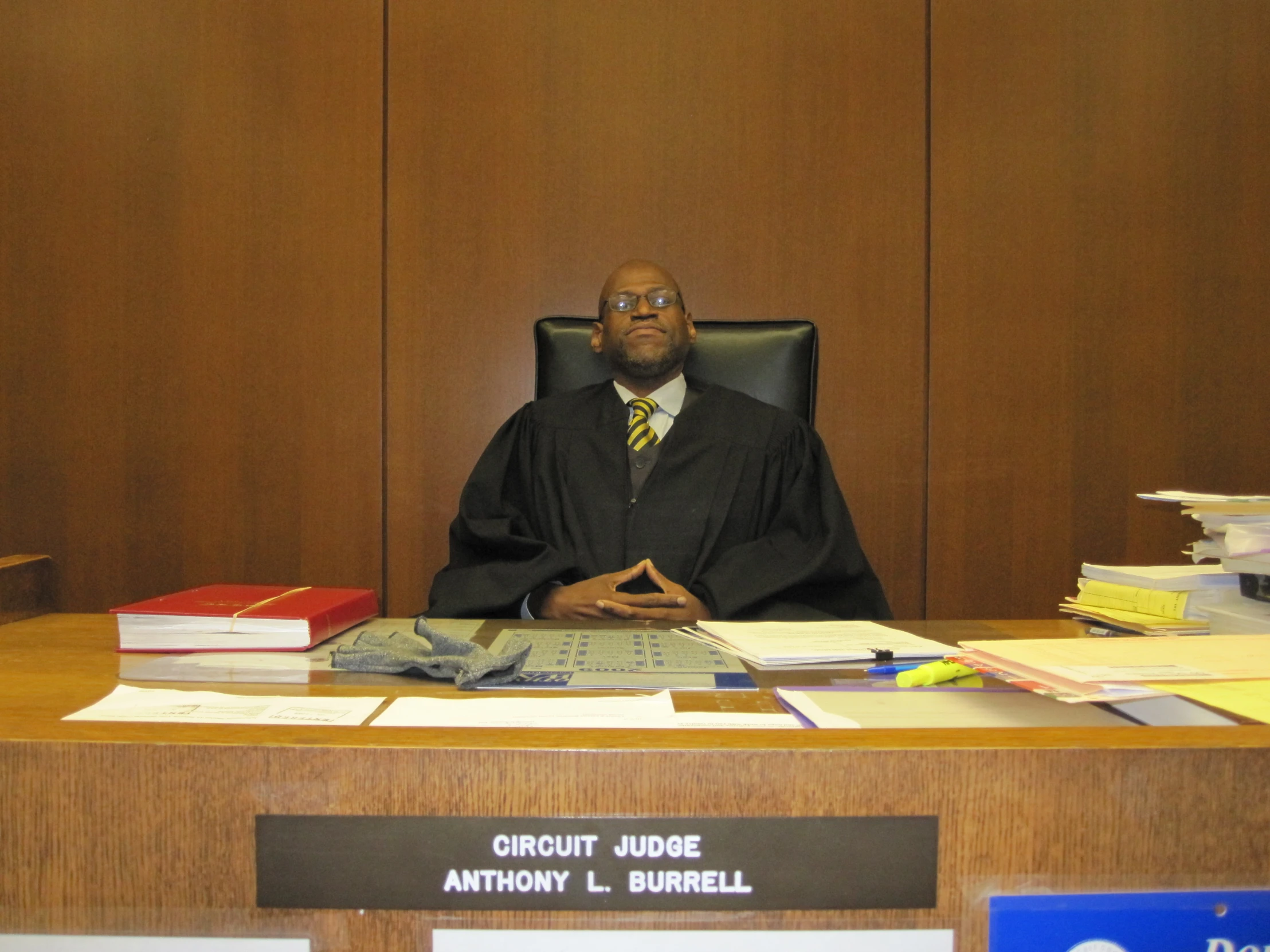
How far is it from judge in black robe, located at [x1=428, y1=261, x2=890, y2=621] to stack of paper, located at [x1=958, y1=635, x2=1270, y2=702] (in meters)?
0.79

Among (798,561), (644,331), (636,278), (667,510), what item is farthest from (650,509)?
(636,278)

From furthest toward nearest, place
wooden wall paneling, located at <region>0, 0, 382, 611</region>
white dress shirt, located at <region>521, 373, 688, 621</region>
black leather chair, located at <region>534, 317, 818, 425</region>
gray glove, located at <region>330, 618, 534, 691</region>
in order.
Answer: wooden wall paneling, located at <region>0, 0, 382, 611</region>, white dress shirt, located at <region>521, 373, 688, 621</region>, black leather chair, located at <region>534, 317, 818, 425</region>, gray glove, located at <region>330, 618, 534, 691</region>

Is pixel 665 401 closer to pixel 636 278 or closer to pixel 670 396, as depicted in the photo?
pixel 670 396

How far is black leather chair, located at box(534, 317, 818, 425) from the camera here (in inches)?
81.8

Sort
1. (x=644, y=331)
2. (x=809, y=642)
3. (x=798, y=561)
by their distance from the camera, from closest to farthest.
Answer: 1. (x=809, y=642)
2. (x=798, y=561)
3. (x=644, y=331)

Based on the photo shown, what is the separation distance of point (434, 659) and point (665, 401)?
1.52m

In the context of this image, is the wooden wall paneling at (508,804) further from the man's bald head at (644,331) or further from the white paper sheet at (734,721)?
the man's bald head at (644,331)

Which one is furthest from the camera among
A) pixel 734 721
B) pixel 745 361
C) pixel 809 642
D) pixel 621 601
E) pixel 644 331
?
pixel 644 331

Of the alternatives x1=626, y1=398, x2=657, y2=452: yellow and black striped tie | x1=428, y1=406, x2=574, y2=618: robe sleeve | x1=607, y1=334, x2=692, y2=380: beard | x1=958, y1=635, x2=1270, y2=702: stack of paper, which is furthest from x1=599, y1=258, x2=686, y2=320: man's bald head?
x1=958, y1=635, x2=1270, y2=702: stack of paper

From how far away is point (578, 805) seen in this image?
0.51 m

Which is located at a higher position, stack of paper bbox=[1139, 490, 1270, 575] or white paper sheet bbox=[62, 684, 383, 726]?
stack of paper bbox=[1139, 490, 1270, 575]

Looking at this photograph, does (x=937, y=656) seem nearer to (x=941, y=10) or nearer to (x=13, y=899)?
(x=13, y=899)

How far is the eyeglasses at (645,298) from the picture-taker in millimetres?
2242

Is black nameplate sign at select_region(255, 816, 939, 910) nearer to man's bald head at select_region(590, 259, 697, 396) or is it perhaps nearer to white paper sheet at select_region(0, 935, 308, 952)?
white paper sheet at select_region(0, 935, 308, 952)
